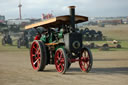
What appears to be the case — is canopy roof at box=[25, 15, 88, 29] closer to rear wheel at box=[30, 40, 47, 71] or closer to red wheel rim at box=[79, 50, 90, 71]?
rear wheel at box=[30, 40, 47, 71]

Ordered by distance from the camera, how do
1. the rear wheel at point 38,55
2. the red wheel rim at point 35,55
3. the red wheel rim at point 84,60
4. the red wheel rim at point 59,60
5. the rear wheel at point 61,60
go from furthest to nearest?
the red wheel rim at point 35,55 → the rear wheel at point 38,55 → the red wheel rim at point 84,60 → the red wheel rim at point 59,60 → the rear wheel at point 61,60

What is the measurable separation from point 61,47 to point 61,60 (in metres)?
0.59

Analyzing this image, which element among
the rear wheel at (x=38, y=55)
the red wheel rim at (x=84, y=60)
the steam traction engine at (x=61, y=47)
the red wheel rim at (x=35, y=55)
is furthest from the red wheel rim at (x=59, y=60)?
the red wheel rim at (x=35, y=55)

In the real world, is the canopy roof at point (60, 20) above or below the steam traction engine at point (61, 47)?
above

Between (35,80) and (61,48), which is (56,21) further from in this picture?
(35,80)

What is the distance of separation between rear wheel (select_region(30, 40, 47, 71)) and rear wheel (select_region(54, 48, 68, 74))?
1.62 feet

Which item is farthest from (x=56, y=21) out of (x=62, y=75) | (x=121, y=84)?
(x=121, y=84)

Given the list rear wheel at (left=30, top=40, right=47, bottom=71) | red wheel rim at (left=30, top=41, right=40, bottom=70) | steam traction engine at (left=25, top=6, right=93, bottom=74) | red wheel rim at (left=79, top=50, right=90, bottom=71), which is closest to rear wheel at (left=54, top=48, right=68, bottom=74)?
steam traction engine at (left=25, top=6, right=93, bottom=74)

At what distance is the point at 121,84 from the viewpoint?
21.9 ft

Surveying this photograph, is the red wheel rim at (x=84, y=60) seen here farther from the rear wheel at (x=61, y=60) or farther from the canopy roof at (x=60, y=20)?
the canopy roof at (x=60, y=20)

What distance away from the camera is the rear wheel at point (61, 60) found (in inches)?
317

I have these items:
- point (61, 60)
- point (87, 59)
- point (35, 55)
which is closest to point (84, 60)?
point (87, 59)

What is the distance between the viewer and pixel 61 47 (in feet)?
29.1

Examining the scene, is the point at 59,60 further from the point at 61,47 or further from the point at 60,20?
the point at 60,20
